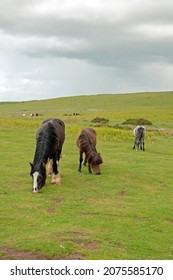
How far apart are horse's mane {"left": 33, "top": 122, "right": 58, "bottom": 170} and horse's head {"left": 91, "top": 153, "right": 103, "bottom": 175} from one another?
2792mm

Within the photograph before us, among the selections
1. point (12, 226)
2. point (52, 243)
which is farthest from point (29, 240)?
point (12, 226)

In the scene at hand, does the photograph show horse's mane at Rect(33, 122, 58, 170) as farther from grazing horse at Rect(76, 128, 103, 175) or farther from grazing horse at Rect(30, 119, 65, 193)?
grazing horse at Rect(76, 128, 103, 175)

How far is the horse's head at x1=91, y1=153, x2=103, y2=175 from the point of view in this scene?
57.7 feet

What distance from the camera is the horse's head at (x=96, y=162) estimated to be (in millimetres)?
17578

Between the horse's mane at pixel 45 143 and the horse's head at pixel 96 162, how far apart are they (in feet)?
9.16

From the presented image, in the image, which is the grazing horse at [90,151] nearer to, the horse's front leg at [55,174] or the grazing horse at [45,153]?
the grazing horse at [45,153]

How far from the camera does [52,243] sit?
9188 mm

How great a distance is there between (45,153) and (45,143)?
471 millimetres

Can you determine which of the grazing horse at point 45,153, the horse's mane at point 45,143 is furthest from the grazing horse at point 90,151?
the horse's mane at point 45,143

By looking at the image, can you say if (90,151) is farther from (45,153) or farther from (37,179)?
(37,179)

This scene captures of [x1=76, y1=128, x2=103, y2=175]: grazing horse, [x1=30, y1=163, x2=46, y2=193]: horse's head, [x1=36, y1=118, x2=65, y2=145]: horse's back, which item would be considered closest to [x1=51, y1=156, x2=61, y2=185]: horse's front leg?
[x1=36, y1=118, x2=65, y2=145]: horse's back
